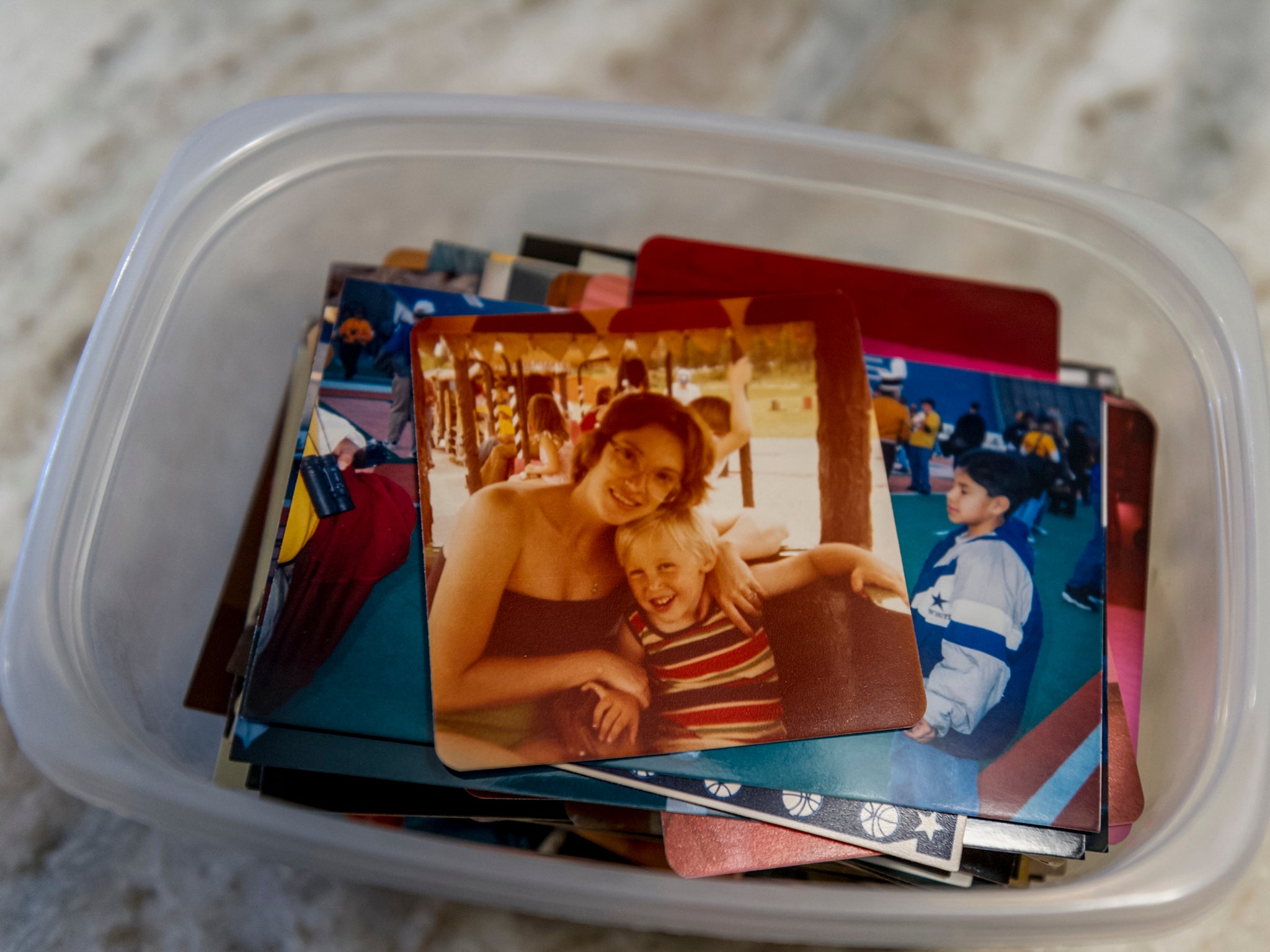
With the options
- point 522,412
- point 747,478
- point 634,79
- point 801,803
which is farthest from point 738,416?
point 634,79

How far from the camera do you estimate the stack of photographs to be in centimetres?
54

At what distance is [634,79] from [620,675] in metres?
0.55

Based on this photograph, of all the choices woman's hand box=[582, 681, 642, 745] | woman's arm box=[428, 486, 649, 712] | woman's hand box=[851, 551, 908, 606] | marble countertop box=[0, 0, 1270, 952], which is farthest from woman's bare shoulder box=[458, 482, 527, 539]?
marble countertop box=[0, 0, 1270, 952]

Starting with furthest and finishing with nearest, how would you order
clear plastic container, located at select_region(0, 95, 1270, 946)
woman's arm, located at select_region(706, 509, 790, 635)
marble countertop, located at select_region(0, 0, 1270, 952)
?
marble countertop, located at select_region(0, 0, 1270, 952) < woman's arm, located at select_region(706, 509, 790, 635) < clear plastic container, located at select_region(0, 95, 1270, 946)

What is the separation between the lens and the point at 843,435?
2.03 feet

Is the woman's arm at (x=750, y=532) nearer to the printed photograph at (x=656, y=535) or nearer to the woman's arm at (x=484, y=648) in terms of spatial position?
the printed photograph at (x=656, y=535)

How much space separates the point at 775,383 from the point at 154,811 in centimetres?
44

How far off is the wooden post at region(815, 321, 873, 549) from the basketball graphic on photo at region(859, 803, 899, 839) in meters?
0.16

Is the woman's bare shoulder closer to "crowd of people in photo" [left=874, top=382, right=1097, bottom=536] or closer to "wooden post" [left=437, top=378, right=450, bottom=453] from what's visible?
"wooden post" [left=437, top=378, right=450, bottom=453]

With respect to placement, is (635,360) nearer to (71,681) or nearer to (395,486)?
(395,486)

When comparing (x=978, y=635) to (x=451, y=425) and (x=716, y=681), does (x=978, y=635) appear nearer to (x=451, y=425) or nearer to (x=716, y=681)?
(x=716, y=681)

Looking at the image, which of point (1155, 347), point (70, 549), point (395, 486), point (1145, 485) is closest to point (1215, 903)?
point (1145, 485)

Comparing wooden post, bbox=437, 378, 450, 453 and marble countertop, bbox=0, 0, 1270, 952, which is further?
marble countertop, bbox=0, 0, 1270, 952

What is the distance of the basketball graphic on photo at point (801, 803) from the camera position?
0.53 metres
